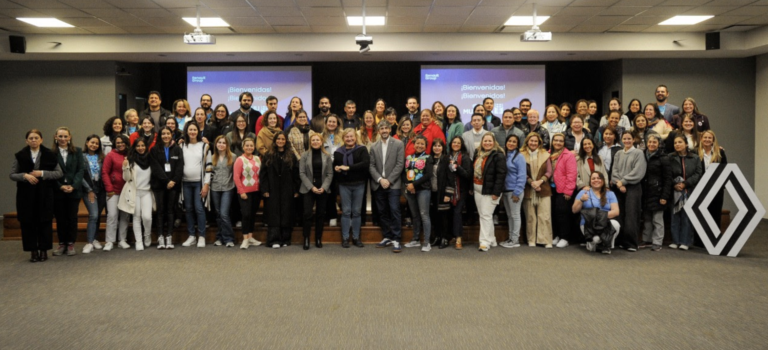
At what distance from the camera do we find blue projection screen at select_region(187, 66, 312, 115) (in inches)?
466

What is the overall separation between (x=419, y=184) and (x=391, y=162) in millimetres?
477

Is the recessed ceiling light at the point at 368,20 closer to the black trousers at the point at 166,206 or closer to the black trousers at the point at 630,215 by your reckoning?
the black trousers at the point at 166,206

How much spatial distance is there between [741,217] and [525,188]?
2.59m

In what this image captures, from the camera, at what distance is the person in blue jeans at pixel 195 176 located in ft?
24.5

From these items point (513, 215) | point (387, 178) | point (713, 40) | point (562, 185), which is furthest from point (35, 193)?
point (713, 40)

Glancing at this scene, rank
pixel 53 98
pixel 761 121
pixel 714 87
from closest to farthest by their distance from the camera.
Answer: pixel 761 121
pixel 714 87
pixel 53 98

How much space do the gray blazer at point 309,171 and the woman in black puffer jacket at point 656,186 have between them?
13.4 feet

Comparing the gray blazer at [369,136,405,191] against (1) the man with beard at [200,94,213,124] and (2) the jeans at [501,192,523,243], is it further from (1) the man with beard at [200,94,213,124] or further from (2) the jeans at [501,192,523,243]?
(1) the man with beard at [200,94,213,124]

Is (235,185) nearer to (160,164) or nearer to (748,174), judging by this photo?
(160,164)

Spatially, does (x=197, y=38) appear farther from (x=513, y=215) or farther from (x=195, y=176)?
(x=513, y=215)

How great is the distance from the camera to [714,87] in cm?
1121

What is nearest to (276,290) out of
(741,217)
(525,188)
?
(525,188)

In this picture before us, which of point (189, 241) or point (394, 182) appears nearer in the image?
point (394, 182)

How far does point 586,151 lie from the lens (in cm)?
745
